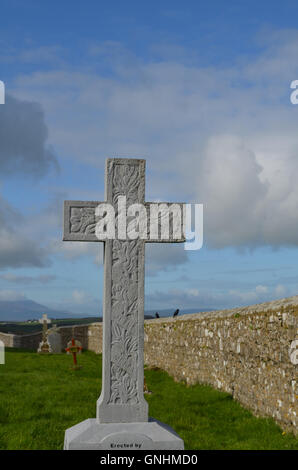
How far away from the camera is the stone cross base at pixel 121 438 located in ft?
19.7

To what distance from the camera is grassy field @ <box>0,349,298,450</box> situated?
7.60 meters

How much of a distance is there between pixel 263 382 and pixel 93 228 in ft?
15.5

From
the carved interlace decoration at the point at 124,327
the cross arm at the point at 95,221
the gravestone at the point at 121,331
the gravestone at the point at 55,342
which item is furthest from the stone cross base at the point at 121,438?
the gravestone at the point at 55,342

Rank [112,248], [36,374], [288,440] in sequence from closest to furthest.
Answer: [112,248] → [288,440] → [36,374]

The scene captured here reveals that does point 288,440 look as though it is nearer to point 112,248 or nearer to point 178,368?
point 112,248

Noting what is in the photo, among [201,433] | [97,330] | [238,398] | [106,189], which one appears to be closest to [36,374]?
[238,398]

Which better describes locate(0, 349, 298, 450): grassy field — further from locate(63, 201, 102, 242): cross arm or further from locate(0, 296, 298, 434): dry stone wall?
locate(63, 201, 102, 242): cross arm

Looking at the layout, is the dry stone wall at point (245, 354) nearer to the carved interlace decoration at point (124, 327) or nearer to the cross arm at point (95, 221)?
the cross arm at point (95, 221)

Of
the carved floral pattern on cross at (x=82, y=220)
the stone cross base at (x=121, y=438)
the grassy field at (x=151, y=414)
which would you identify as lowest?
the grassy field at (x=151, y=414)

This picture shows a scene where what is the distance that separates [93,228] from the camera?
661 cm

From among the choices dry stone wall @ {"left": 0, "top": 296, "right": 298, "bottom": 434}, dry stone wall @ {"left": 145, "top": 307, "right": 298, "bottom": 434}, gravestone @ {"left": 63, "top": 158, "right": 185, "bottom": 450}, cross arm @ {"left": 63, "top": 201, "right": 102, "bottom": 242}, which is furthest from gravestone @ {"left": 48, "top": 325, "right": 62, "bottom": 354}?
cross arm @ {"left": 63, "top": 201, "right": 102, "bottom": 242}

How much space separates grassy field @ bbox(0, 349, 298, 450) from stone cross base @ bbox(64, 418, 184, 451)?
4.13 feet

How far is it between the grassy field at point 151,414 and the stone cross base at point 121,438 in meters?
1.26

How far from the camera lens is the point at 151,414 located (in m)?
9.27
